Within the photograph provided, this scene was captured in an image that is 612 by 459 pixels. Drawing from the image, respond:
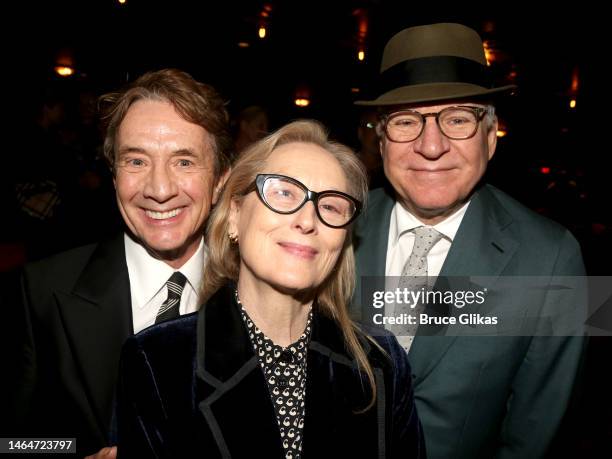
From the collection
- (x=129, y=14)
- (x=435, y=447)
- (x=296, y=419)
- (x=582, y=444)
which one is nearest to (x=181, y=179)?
(x=296, y=419)

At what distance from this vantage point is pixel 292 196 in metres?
1.65

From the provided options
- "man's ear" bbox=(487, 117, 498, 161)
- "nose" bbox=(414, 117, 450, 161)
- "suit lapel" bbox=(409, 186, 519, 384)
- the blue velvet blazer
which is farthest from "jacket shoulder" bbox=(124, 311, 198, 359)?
"man's ear" bbox=(487, 117, 498, 161)

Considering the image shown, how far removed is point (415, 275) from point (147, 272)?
48.3 inches

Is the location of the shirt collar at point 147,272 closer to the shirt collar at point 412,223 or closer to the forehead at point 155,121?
the forehead at point 155,121

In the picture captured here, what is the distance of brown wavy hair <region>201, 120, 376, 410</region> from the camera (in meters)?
1.78

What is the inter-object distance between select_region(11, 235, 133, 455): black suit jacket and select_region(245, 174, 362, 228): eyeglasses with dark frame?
2.69 feet

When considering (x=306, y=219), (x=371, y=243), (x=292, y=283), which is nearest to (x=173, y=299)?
(x=292, y=283)

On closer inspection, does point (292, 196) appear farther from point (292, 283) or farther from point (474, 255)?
point (474, 255)

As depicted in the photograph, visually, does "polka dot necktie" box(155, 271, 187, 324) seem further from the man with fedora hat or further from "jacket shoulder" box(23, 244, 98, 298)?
the man with fedora hat

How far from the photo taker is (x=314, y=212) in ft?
5.37

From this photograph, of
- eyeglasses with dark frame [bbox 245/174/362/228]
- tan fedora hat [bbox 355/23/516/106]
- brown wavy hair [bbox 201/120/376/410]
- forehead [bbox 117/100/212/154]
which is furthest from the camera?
tan fedora hat [bbox 355/23/516/106]

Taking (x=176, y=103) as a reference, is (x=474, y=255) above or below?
below

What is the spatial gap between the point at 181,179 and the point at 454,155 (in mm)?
1206

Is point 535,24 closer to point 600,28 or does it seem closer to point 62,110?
point 600,28
